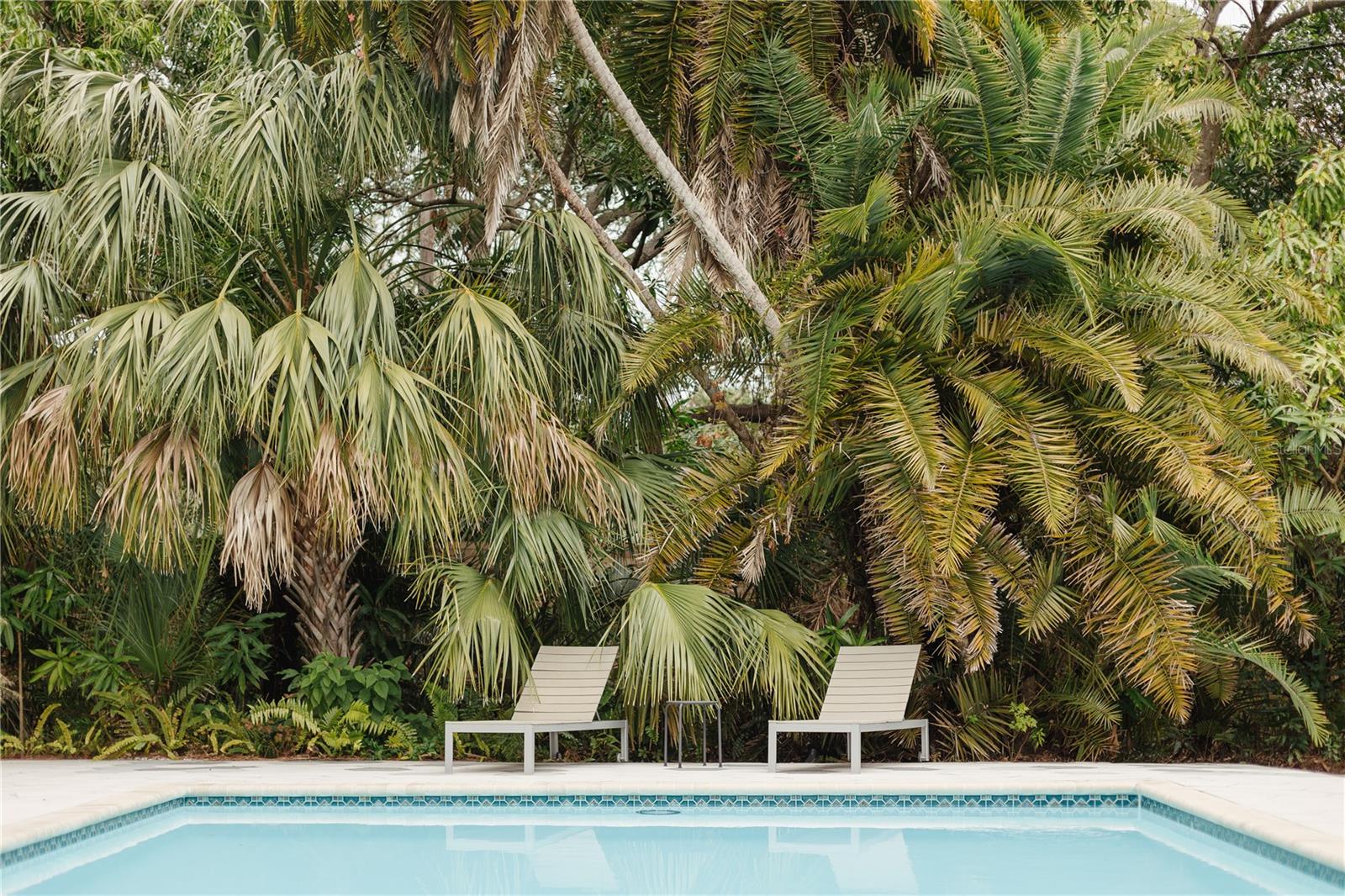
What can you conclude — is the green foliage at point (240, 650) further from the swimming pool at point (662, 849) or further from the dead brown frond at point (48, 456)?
the swimming pool at point (662, 849)

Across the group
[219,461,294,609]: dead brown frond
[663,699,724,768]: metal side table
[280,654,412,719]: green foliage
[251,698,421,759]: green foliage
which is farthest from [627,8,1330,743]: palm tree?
[219,461,294,609]: dead brown frond

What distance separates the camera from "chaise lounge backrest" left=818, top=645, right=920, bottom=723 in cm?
852

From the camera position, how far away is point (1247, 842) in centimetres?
583

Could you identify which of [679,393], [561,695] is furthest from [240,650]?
[679,393]

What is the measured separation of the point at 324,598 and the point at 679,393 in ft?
9.86

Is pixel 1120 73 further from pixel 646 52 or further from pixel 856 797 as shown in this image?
pixel 856 797

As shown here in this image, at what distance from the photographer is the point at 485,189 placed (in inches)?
358

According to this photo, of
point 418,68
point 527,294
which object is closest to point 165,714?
point 527,294

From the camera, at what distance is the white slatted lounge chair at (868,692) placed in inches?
330

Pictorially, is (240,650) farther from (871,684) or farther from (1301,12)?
(1301,12)

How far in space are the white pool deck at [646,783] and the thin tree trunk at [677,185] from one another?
3172 mm

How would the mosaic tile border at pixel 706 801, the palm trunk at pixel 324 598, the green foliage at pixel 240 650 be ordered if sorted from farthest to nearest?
the green foliage at pixel 240 650
the palm trunk at pixel 324 598
the mosaic tile border at pixel 706 801

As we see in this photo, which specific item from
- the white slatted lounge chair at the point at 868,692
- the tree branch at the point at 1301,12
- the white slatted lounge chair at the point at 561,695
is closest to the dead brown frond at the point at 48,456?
the white slatted lounge chair at the point at 561,695

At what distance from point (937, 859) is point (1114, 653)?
→ 2.85 metres
